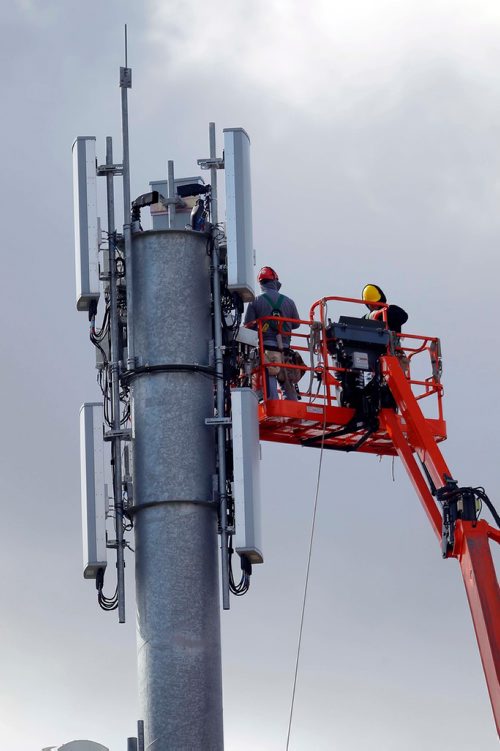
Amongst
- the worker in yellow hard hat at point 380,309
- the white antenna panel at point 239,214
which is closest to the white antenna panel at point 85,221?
the white antenna panel at point 239,214

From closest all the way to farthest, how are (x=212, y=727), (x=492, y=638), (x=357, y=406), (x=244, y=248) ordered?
(x=212, y=727), (x=244, y=248), (x=492, y=638), (x=357, y=406)

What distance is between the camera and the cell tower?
21.8 m

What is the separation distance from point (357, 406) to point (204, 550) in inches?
387

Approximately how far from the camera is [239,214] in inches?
912

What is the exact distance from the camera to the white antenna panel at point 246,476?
22.1 m

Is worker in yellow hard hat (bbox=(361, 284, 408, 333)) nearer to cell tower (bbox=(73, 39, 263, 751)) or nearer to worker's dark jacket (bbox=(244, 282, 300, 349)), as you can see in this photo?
worker's dark jacket (bbox=(244, 282, 300, 349))

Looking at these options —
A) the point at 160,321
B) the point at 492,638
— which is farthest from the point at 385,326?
the point at 160,321

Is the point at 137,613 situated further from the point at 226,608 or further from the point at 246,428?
the point at 246,428

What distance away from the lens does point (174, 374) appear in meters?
22.8

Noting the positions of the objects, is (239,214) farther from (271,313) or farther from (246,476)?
(271,313)

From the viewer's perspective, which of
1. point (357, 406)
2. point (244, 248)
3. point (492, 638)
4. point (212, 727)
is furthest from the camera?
point (357, 406)

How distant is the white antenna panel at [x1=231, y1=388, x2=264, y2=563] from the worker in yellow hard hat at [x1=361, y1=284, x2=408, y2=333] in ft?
33.7

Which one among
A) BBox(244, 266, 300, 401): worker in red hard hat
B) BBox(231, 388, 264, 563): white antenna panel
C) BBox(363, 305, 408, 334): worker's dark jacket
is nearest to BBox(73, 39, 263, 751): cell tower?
BBox(231, 388, 264, 563): white antenna panel

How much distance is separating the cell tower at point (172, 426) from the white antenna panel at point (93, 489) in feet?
0.06
